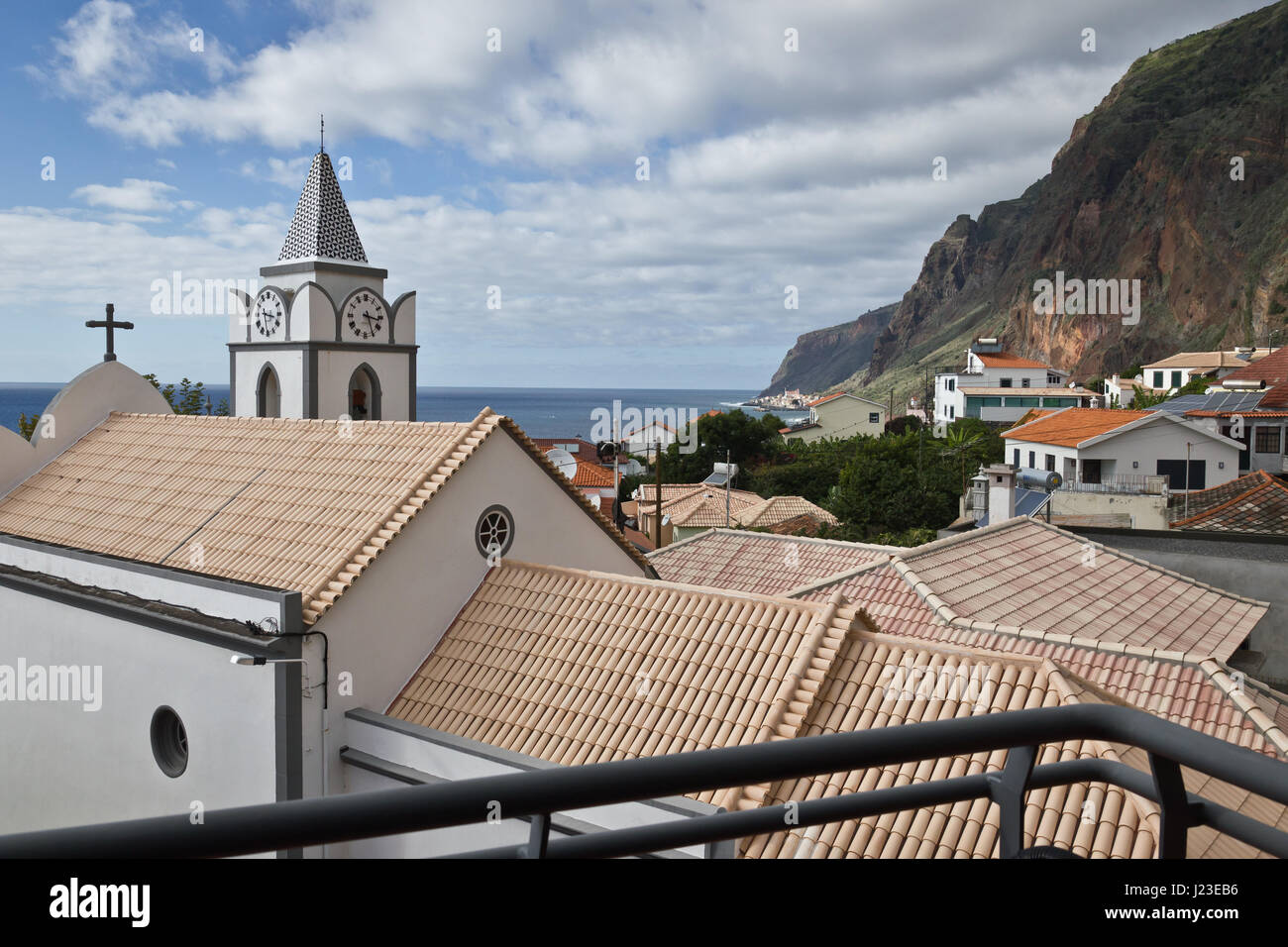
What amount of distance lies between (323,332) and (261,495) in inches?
177

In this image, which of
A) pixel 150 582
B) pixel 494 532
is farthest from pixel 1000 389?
pixel 150 582

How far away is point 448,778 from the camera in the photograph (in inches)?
405

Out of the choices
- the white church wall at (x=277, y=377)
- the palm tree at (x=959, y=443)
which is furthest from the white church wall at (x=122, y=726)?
the palm tree at (x=959, y=443)

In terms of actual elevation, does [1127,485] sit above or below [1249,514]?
below

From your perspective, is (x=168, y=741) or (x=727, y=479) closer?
(x=168, y=741)

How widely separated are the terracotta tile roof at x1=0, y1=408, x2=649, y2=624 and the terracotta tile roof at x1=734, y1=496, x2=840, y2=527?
88.4 ft

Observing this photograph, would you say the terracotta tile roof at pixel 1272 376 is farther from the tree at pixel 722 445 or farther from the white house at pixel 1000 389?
the tree at pixel 722 445

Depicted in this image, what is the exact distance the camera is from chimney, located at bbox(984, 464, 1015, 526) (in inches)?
978

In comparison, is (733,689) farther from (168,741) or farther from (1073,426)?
(1073,426)

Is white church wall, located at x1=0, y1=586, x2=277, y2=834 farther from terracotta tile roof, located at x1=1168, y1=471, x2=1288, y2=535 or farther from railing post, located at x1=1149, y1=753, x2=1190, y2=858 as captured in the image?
terracotta tile roof, located at x1=1168, y1=471, x2=1288, y2=535

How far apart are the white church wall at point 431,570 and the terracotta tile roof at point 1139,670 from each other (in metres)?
4.50
